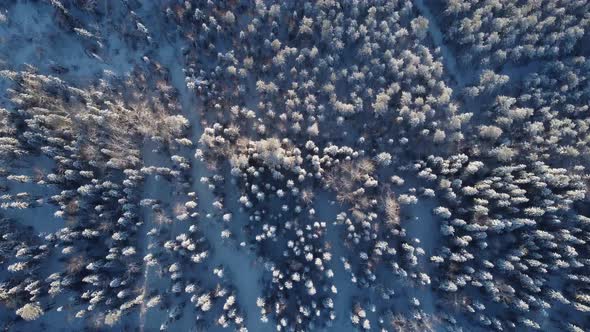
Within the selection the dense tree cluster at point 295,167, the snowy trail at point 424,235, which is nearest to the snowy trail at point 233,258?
the dense tree cluster at point 295,167

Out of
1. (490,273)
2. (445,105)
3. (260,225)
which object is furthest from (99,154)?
(490,273)

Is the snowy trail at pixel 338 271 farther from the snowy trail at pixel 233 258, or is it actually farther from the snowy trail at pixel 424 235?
the snowy trail at pixel 233 258

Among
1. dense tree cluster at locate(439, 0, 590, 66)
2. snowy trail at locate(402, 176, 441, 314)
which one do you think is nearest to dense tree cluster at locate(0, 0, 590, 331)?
snowy trail at locate(402, 176, 441, 314)

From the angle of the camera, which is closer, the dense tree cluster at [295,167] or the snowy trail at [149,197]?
the dense tree cluster at [295,167]

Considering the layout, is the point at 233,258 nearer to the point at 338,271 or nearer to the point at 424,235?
the point at 338,271

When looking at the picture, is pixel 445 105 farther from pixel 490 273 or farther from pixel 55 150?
pixel 55 150

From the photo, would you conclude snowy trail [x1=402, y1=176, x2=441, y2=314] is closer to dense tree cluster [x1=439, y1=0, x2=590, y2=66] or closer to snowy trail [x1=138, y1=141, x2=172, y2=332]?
dense tree cluster [x1=439, y1=0, x2=590, y2=66]

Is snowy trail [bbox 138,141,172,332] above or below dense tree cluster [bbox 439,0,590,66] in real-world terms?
below

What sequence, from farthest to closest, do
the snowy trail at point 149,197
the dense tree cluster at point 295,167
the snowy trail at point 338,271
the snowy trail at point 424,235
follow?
the snowy trail at point 424,235 → the snowy trail at point 338,271 → the snowy trail at point 149,197 → the dense tree cluster at point 295,167

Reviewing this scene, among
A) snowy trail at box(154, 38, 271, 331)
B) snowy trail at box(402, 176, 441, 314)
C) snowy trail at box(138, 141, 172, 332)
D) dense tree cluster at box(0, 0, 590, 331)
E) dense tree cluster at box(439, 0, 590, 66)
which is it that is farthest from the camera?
dense tree cluster at box(439, 0, 590, 66)

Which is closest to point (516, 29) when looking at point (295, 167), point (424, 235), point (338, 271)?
point (424, 235)

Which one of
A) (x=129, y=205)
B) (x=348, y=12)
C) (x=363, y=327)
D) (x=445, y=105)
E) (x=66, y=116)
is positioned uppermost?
(x=348, y=12)
